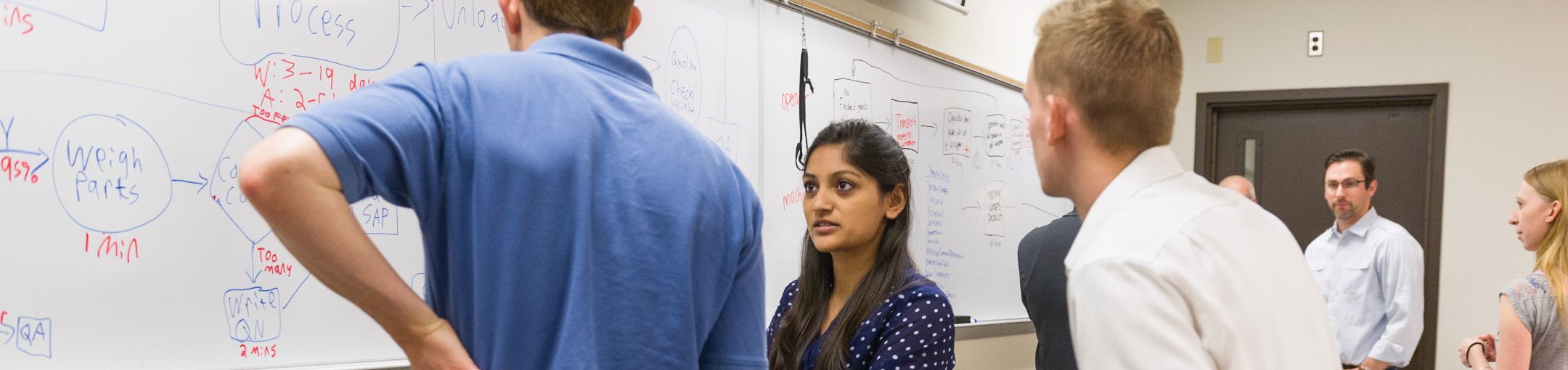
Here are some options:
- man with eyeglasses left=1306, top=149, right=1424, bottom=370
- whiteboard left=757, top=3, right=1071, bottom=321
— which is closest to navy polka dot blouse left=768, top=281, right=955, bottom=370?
whiteboard left=757, top=3, right=1071, bottom=321

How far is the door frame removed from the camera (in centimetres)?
514

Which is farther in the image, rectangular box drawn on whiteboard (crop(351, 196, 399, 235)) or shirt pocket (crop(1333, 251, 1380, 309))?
shirt pocket (crop(1333, 251, 1380, 309))

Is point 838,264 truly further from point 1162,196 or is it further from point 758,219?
point 1162,196

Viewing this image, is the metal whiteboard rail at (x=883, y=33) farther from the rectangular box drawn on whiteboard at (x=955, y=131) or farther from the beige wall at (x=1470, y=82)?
the beige wall at (x=1470, y=82)

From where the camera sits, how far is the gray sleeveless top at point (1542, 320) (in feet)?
7.98

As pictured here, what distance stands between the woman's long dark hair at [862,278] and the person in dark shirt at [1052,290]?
0.35 m

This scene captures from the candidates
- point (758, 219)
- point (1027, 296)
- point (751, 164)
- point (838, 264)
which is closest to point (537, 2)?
A: point (758, 219)

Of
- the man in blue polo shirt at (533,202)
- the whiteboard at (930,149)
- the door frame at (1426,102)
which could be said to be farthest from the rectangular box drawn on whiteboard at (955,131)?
the man in blue polo shirt at (533,202)

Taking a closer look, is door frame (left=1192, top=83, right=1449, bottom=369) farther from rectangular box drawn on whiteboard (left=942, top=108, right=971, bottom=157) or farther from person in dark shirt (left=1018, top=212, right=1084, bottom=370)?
person in dark shirt (left=1018, top=212, right=1084, bottom=370)

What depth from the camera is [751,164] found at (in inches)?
113

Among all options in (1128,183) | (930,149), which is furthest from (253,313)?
(930,149)

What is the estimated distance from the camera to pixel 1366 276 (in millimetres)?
4219

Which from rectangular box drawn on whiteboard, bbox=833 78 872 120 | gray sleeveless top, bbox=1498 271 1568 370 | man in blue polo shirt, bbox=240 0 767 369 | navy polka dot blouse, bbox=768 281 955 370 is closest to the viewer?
man in blue polo shirt, bbox=240 0 767 369

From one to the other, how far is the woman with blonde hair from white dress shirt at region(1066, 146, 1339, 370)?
191 cm
